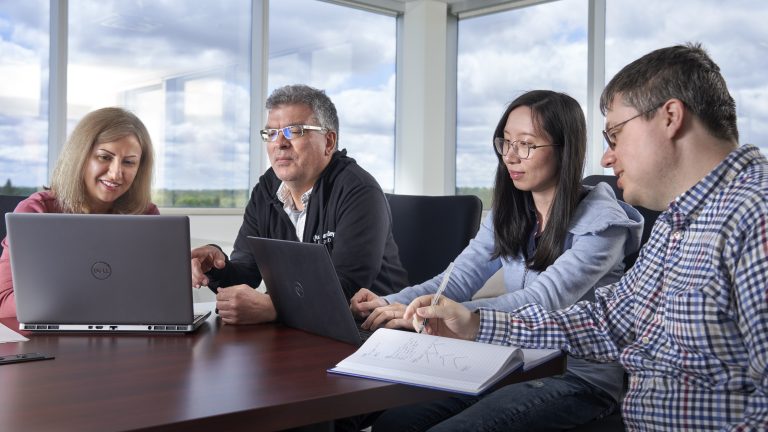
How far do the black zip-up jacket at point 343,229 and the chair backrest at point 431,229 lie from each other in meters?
0.11

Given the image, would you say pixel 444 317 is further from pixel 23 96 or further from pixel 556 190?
pixel 23 96

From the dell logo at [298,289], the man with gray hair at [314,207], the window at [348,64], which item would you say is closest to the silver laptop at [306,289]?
the dell logo at [298,289]

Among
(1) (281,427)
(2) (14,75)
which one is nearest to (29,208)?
(1) (281,427)

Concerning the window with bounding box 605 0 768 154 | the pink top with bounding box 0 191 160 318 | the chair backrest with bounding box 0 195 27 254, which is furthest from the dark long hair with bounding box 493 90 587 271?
the window with bounding box 605 0 768 154

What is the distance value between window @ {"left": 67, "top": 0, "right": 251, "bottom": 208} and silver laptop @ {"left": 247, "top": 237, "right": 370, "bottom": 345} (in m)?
3.06

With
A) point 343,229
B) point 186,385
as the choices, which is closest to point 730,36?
point 343,229

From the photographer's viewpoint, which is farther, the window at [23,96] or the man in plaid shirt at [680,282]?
the window at [23,96]

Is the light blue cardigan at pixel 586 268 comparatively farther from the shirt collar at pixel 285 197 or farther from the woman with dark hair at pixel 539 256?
the shirt collar at pixel 285 197

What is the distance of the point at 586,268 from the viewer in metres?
1.83

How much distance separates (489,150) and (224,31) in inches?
88.5

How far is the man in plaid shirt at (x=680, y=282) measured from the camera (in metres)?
1.12

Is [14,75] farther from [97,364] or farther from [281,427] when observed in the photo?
[281,427]

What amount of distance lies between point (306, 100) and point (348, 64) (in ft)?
11.7

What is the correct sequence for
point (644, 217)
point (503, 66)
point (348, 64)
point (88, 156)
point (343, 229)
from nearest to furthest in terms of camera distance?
point (644, 217)
point (343, 229)
point (88, 156)
point (348, 64)
point (503, 66)
